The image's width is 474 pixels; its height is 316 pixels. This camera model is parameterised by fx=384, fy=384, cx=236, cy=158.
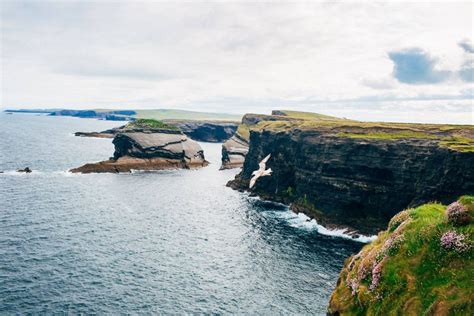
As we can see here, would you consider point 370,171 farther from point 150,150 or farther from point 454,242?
point 150,150

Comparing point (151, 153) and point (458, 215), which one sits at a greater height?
point (458, 215)

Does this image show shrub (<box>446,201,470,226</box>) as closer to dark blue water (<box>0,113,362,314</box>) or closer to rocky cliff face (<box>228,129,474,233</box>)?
dark blue water (<box>0,113,362,314</box>)

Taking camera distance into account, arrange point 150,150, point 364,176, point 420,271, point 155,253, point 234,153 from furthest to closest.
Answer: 1. point 234,153
2. point 150,150
3. point 364,176
4. point 155,253
5. point 420,271

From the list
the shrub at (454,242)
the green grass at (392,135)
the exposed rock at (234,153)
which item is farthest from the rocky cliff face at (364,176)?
the exposed rock at (234,153)

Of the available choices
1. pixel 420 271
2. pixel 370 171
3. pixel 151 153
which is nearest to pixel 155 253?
pixel 370 171

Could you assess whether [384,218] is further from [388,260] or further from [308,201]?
[388,260]
